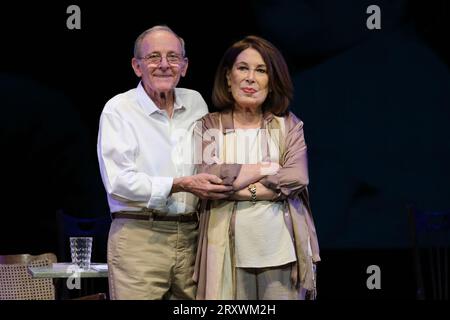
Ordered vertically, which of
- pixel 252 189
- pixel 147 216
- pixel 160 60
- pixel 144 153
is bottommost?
pixel 147 216

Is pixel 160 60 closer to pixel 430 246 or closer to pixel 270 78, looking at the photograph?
pixel 270 78

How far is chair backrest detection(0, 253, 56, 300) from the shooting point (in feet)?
14.5

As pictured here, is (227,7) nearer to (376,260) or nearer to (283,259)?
(376,260)

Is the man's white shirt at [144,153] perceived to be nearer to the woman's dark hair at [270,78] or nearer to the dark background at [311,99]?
the woman's dark hair at [270,78]

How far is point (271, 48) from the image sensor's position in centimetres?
328

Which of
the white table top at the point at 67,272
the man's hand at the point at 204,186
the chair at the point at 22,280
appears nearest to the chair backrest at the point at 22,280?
the chair at the point at 22,280

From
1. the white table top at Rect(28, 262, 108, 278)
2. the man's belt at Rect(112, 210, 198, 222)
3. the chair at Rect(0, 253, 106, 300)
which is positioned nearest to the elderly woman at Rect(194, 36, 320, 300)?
the man's belt at Rect(112, 210, 198, 222)

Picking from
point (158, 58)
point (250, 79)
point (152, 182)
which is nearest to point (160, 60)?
point (158, 58)

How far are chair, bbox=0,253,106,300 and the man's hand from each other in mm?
1519

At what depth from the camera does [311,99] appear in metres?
5.37

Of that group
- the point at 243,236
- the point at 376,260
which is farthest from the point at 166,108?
the point at 376,260

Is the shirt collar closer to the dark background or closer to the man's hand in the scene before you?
the man's hand

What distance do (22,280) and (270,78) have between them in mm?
1969

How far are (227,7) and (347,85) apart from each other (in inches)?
35.7
